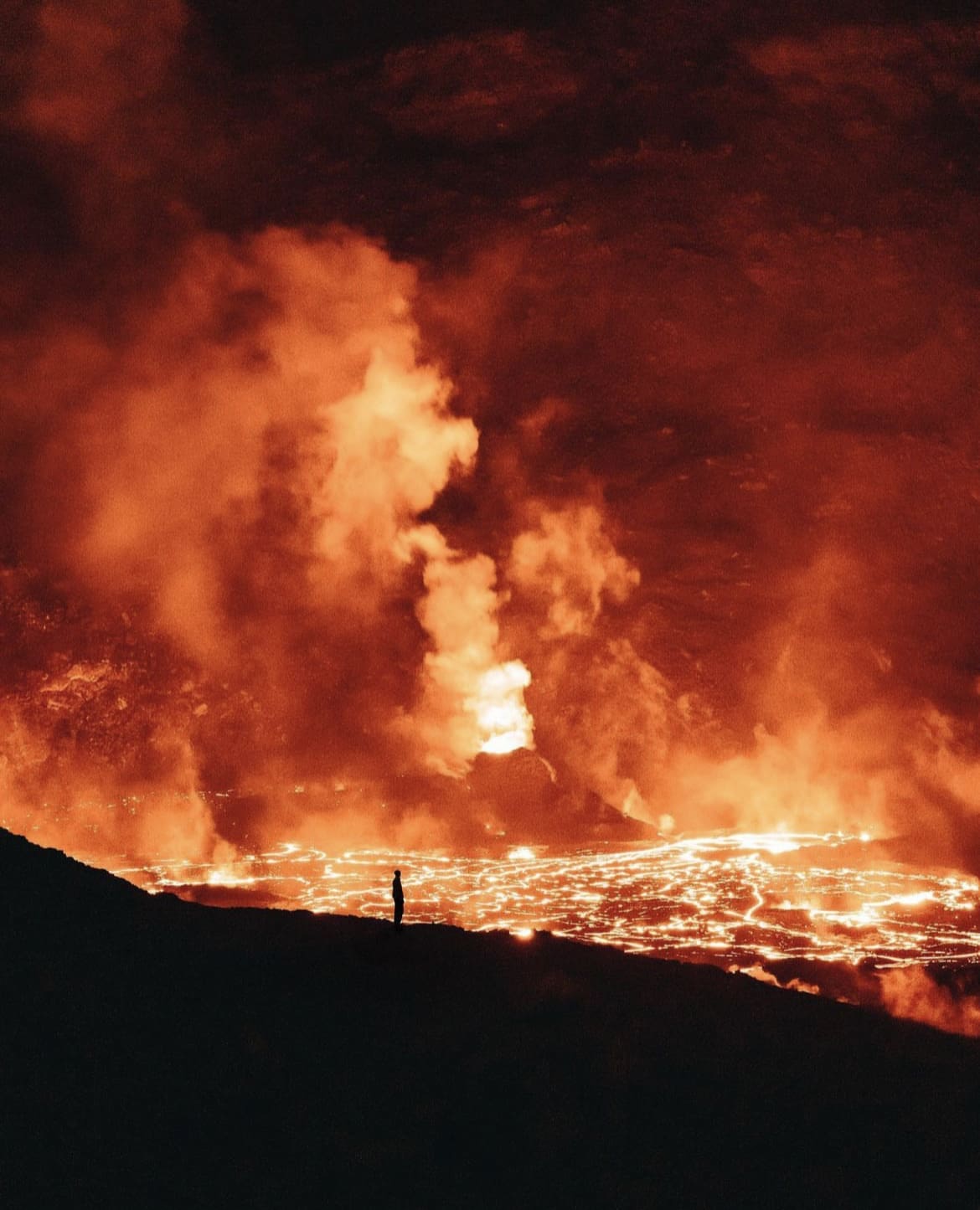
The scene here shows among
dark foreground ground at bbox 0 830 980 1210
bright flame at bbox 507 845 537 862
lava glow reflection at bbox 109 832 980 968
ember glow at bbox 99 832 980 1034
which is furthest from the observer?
bright flame at bbox 507 845 537 862

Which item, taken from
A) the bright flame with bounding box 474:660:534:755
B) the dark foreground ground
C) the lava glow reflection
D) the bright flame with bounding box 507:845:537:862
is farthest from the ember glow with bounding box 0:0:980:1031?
the dark foreground ground

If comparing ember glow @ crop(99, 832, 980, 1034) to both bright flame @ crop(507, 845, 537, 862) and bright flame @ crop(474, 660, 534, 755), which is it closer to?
bright flame @ crop(507, 845, 537, 862)

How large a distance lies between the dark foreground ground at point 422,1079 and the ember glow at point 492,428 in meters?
16.0

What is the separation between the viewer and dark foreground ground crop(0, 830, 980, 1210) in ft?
32.3

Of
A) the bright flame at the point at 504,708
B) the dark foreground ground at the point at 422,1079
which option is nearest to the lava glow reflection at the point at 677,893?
the bright flame at the point at 504,708

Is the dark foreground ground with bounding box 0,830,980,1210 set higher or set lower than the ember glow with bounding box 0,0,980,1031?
lower

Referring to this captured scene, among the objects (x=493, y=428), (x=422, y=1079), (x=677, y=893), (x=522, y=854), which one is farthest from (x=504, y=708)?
(x=422, y=1079)

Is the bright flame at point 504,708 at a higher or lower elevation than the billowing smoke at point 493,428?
lower

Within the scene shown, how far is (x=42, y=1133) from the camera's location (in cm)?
963

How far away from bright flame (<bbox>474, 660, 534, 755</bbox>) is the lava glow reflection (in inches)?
165

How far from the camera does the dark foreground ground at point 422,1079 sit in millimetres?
9844

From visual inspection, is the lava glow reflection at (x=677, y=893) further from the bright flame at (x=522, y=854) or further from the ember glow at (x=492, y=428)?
the ember glow at (x=492, y=428)

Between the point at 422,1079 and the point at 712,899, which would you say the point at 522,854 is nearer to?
the point at 712,899

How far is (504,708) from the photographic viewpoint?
3244 centimetres
